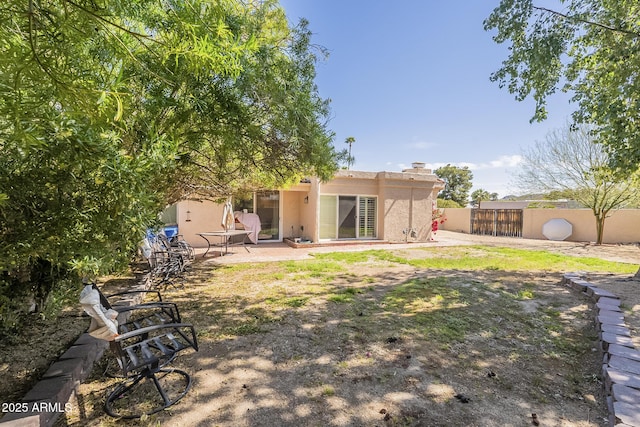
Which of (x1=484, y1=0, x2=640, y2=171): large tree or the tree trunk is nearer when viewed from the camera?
(x1=484, y1=0, x2=640, y2=171): large tree

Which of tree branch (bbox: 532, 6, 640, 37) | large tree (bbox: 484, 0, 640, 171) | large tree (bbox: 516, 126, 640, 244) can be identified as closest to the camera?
tree branch (bbox: 532, 6, 640, 37)

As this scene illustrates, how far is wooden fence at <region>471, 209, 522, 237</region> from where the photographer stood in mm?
21562

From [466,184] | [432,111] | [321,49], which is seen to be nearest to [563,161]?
[432,111]

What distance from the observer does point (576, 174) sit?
56.9 feet

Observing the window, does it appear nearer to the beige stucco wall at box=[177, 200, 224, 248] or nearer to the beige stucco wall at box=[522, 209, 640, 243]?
the beige stucco wall at box=[177, 200, 224, 248]

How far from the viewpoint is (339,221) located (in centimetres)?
1565

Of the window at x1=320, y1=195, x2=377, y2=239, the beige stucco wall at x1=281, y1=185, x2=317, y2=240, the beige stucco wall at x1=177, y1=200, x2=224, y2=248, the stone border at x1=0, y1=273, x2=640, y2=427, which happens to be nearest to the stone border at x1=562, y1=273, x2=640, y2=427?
the stone border at x1=0, y1=273, x2=640, y2=427

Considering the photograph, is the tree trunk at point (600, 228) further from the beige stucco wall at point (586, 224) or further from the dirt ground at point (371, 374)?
the dirt ground at point (371, 374)

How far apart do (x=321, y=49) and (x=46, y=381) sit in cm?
557

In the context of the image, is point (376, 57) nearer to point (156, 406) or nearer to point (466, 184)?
point (156, 406)

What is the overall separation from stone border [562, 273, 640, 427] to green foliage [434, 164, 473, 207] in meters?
47.3

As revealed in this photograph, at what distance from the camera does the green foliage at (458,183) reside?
49.4 meters

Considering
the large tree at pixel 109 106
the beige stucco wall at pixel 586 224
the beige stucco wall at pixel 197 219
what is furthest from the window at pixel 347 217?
the beige stucco wall at pixel 586 224

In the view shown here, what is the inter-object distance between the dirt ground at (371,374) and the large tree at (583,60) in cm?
414
